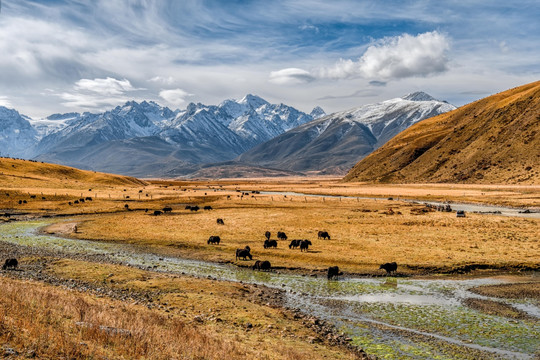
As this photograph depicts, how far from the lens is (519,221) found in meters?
60.0

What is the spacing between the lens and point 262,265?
33656mm

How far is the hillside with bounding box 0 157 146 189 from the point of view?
386 ft

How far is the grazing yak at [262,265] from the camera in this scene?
110 ft

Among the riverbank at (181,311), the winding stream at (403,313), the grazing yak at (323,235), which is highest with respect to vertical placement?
the grazing yak at (323,235)

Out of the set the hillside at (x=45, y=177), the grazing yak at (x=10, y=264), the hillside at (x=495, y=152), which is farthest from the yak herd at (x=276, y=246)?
the hillside at (x=495, y=152)

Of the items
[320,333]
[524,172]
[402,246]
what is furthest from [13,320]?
[524,172]

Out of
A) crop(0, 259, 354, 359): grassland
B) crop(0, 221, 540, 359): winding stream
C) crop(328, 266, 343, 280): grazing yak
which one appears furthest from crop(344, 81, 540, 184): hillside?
crop(0, 259, 354, 359): grassland

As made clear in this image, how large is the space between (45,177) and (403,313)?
145 metres

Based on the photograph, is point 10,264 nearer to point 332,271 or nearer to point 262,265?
point 262,265

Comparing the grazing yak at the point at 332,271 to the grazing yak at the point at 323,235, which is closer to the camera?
the grazing yak at the point at 332,271

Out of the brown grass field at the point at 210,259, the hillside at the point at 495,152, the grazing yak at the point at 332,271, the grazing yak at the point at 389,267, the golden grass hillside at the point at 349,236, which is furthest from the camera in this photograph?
the hillside at the point at 495,152

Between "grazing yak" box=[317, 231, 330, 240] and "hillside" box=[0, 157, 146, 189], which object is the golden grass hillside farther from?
"hillside" box=[0, 157, 146, 189]

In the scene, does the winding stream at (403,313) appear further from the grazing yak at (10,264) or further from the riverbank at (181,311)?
the grazing yak at (10,264)

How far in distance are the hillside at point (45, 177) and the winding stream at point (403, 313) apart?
9891cm
